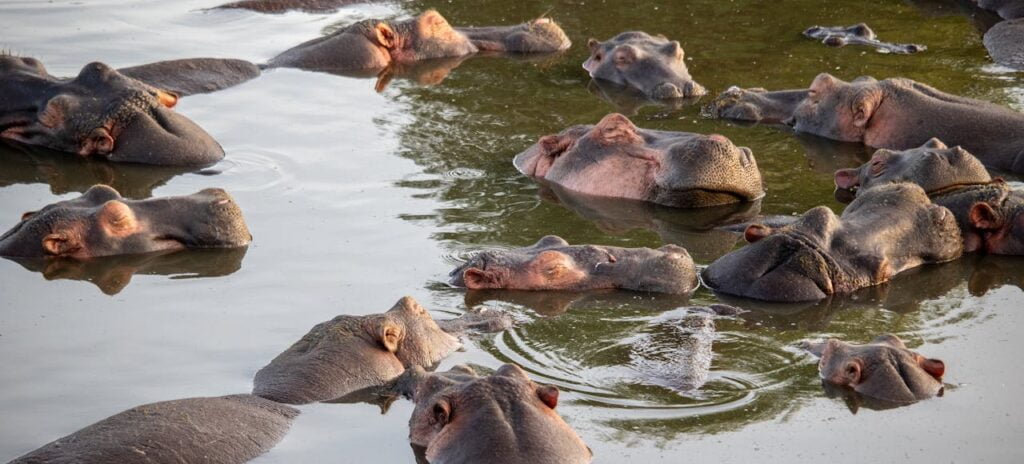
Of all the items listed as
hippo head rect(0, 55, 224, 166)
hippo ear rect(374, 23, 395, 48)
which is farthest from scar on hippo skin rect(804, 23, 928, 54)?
hippo head rect(0, 55, 224, 166)

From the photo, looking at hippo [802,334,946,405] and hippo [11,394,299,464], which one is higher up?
hippo [11,394,299,464]

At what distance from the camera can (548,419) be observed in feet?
19.2

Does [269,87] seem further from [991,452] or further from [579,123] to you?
[991,452]

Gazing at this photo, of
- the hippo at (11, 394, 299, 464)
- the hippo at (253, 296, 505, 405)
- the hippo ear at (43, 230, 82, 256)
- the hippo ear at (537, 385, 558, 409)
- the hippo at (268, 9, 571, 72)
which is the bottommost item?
the hippo at (268, 9, 571, 72)

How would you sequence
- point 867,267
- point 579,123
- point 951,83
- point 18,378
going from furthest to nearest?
1. point 951,83
2. point 579,123
3. point 867,267
4. point 18,378

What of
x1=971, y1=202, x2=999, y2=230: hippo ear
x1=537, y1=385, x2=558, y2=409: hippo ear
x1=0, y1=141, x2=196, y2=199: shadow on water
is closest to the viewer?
x1=537, y1=385, x2=558, y2=409: hippo ear

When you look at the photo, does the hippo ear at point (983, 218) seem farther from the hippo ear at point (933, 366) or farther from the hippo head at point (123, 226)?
the hippo head at point (123, 226)

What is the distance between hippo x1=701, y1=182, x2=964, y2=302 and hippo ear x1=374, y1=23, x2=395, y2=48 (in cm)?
618

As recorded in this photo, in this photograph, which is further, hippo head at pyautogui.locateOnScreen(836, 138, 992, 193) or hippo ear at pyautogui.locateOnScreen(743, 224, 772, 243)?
hippo head at pyautogui.locateOnScreen(836, 138, 992, 193)

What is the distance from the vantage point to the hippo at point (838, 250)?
8.13m

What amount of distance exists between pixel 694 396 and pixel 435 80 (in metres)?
7.14

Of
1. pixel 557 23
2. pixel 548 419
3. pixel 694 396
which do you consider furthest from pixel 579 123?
pixel 548 419

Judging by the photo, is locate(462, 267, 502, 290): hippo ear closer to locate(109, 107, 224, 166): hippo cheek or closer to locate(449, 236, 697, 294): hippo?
locate(449, 236, 697, 294): hippo

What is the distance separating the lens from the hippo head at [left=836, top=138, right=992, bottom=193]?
9.40 metres
